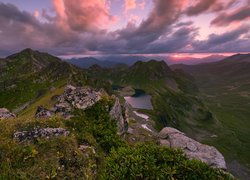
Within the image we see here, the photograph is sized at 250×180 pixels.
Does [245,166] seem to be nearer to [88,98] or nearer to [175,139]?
[175,139]

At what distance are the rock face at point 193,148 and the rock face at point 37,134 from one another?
47.5 ft

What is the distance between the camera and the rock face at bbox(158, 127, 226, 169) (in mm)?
28984

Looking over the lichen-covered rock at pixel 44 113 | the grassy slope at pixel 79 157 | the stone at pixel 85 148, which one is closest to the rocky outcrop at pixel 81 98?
the lichen-covered rock at pixel 44 113

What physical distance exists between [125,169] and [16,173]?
9676mm

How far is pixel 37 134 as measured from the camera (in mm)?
23344

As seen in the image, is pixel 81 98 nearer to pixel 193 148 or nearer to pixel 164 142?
pixel 164 142

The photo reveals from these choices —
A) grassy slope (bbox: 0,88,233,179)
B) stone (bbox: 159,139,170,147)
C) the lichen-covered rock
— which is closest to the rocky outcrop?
the lichen-covered rock

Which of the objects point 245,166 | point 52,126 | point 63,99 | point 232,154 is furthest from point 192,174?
point 232,154

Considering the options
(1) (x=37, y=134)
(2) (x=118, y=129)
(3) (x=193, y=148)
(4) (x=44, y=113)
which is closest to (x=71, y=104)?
(4) (x=44, y=113)

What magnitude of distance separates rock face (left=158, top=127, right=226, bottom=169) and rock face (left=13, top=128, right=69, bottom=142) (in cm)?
1449

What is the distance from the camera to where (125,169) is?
15266 millimetres

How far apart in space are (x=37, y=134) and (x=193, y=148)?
2242 centimetres

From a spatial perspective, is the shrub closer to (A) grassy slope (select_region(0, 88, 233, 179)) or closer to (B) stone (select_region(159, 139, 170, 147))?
(A) grassy slope (select_region(0, 88, 233, 179))

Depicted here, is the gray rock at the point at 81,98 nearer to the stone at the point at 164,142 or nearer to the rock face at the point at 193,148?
the stone at the point at 164,142
